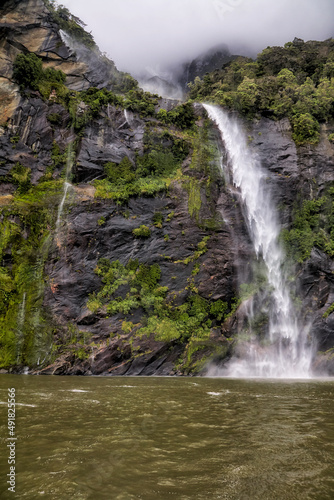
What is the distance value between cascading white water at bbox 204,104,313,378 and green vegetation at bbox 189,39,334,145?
434cm

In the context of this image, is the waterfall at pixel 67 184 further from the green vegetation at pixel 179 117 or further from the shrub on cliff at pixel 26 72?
the green vegetation at pixel 179 117

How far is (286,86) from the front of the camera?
112 ft

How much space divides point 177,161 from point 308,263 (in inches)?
541

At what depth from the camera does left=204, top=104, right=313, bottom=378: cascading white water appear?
64.5ft

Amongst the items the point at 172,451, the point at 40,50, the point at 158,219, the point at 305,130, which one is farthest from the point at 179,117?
the point at 172,451

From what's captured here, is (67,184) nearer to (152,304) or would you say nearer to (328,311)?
(152,304)

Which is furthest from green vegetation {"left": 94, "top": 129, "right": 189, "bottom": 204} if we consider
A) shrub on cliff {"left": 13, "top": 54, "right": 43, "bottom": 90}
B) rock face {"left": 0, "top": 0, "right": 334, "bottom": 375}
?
shrub on cliff {"left": 13, "top": 54, "right": 43, "bottom": 90}

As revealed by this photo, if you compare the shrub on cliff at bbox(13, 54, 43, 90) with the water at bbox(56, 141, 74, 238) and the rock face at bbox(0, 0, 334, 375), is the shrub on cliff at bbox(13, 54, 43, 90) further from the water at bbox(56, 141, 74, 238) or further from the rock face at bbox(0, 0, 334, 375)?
the water at bbox(56, 141, 74, 238)

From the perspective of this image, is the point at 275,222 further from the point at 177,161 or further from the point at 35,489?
the point at 35,489

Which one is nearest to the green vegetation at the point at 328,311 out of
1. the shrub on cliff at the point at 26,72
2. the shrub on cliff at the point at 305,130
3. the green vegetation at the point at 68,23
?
the shrub on cliff at the point at 305,130

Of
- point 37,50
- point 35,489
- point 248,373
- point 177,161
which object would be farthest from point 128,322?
point 37,50

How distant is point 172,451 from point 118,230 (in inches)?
799

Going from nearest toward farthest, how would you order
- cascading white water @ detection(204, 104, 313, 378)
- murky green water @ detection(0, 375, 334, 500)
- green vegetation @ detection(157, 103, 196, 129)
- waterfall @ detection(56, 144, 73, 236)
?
murky green water @ detection(0, 375, 334, 500) < cascading white water @ detection(204, 104, 313, 378) < waterfall @ detection(56, 144, 73, 236) < green vegetation @ detection(157, 103, 196, 129)

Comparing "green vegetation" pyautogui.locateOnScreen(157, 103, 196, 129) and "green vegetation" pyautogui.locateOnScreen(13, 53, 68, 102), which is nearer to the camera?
"green vegetation" pyautogui.locateOnScreen(13, 53, 68, 102)
